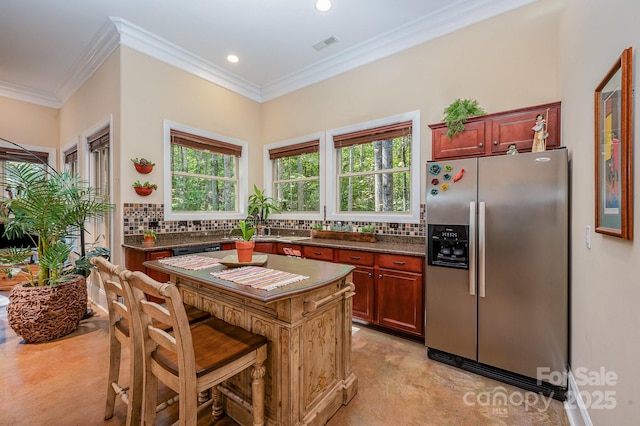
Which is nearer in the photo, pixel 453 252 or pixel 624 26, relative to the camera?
pixel 624 26

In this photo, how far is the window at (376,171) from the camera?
3.36 m

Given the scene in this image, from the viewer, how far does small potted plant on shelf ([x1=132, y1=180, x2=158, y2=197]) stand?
335 centimetres

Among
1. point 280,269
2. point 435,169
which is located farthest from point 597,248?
point 280,269

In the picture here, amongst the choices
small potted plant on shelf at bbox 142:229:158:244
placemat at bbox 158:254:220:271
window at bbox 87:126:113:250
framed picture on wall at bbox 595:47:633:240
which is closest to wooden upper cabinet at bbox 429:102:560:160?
framed picture on wall at bbox 595:47:633:240

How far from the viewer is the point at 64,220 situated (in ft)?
9.59

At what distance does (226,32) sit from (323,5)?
124 centimetres

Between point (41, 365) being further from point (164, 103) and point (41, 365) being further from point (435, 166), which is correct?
point (435, 166)

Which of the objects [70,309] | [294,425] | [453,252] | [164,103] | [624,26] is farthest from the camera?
[164,103]

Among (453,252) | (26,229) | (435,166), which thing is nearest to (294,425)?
(453,252)

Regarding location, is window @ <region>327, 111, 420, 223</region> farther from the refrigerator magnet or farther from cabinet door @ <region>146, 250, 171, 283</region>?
cabinet door @ <region>146, 250, 171, 283</region>

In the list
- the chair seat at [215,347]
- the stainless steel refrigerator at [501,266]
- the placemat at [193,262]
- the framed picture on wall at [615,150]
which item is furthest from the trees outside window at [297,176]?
the framed picture on wall at [615,150]

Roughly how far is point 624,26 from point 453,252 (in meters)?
1.63

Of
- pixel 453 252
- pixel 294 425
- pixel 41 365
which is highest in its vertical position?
pixel 453 252

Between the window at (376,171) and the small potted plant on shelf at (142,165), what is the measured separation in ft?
7.63
